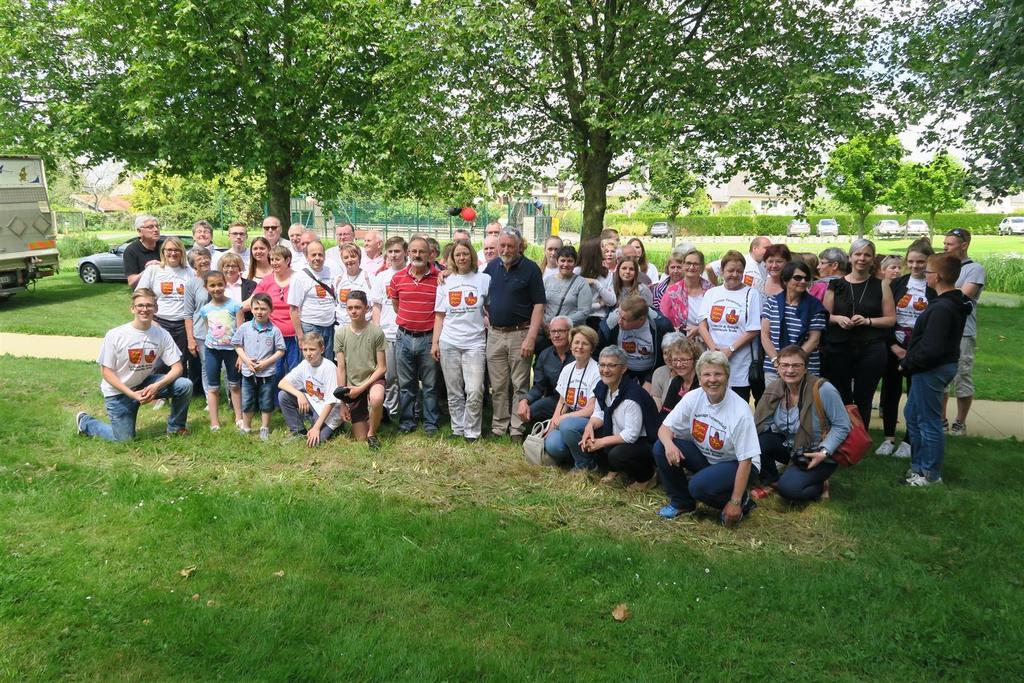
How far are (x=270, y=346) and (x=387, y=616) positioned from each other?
12.2 ft

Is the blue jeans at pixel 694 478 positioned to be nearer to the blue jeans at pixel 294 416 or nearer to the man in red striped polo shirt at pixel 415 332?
the man in red striped polo shirt at pixel 415 332

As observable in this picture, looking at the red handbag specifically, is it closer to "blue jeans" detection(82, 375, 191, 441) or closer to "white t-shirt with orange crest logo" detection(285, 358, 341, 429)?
"white t-shirt with orange crest logo" detection(285, 358, 341, 429)

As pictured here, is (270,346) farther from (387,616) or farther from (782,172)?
(782,172)

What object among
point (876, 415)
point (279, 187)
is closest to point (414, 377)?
point (876, 415)

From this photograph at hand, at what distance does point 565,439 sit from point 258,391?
300 centimetres

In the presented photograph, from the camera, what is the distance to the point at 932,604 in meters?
4.17

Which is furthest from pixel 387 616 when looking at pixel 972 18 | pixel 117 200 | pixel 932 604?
pixel 117 200

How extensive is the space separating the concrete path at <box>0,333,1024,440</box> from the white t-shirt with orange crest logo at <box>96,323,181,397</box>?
4.49 meters

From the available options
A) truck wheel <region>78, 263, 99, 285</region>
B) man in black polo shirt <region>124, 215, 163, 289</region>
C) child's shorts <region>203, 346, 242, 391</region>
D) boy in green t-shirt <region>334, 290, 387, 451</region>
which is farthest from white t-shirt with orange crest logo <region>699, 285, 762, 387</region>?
truck wheel <region>78, 263, 99, 285</region>

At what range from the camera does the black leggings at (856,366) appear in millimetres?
6570

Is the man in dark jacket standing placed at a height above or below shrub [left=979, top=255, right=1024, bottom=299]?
above

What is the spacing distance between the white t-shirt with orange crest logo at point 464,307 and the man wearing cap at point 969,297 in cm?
393

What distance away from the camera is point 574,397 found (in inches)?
242

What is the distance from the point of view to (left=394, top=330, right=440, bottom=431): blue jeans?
713cm
